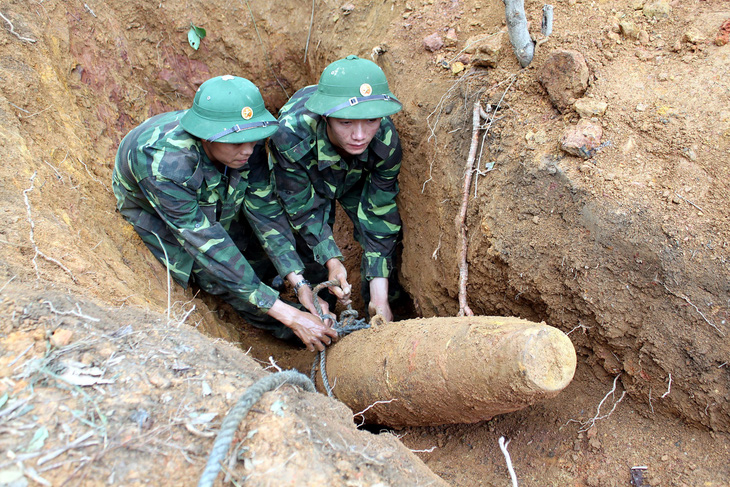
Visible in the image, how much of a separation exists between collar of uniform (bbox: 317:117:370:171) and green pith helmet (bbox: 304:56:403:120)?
23cm

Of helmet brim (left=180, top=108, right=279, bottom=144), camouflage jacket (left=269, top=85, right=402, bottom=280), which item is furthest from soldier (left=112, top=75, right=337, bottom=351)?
camouflage jacket (left=269, top=85, right=402, bottom=280)

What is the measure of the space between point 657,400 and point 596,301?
0.43 m

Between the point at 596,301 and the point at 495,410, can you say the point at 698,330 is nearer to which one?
the point at 596,301

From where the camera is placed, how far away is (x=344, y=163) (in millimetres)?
2895

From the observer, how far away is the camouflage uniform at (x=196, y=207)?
7.77 ft

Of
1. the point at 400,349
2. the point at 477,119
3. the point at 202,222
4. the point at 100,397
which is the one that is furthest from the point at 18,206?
the point at 477,119

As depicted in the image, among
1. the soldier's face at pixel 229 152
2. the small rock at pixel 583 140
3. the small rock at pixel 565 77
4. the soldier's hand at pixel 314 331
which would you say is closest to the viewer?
the small rock at pixel 583 140

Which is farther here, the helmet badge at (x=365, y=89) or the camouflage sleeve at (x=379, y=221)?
the camouflage sleeve at (x=379, y=221)

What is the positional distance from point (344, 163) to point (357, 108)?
0.53 m

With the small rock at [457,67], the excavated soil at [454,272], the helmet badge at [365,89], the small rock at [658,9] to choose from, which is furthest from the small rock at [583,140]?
the helmet badge at [365,89]

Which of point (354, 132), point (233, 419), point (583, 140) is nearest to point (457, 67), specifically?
point (354, 132)

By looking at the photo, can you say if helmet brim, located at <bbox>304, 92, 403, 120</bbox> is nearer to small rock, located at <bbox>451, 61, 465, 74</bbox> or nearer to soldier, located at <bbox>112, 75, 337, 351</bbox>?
soldier, located at <bbox>112, 75, 337, 351</bbox>

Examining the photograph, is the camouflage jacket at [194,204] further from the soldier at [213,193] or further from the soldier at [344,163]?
the soldier at [344,163]

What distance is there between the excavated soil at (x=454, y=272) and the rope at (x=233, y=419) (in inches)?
1.9
